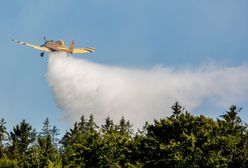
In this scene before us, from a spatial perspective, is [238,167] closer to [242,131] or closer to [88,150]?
[242,131]

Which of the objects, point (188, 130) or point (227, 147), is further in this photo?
point (188, 130)

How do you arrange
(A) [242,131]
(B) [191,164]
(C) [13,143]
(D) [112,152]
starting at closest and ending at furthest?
(B) [191,164]
(D) [112,152]
(A) [242,131]
(C) [13,143]

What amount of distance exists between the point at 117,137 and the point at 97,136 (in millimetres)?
2759

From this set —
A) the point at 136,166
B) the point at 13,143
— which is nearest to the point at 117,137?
the point at 136,166

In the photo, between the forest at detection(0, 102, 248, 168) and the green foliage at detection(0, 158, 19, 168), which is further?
the green foliage at detection(0, 158, 19, 168)

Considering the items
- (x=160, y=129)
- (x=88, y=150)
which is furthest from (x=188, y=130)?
(x=88, y=150)

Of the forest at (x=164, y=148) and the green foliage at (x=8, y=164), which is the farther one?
the green foliage at (x=8, y=164)

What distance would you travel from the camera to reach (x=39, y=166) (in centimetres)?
6288

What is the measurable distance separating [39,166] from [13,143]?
46.6m

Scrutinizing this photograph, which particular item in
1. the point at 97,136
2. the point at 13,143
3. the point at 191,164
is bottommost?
the point at 191,164

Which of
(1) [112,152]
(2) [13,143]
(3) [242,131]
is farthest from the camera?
(2) [13,143]

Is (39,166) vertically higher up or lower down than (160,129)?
lower down

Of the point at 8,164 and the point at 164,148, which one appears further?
the point at 8,164

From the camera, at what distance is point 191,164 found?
5975cm
